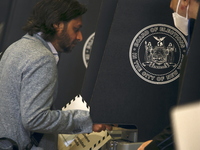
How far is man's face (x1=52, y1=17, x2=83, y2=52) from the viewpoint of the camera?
204 cm

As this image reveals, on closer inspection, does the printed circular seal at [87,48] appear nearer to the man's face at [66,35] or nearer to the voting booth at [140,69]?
the man's face at [66,35]

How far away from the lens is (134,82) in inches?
75.6

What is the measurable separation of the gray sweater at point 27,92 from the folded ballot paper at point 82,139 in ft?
1.11

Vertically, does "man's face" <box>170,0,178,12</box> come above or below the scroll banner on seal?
above

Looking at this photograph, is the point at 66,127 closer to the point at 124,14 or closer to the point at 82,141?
the point at 82,141

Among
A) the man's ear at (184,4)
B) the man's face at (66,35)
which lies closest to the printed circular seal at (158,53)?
the man's ear at (184,4)

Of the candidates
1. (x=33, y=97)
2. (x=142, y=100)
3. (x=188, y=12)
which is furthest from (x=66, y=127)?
(x=188, y=12)

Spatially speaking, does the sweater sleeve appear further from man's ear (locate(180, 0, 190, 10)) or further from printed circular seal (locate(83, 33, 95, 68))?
printed circular seal (locate(83, 33, 95, 68))

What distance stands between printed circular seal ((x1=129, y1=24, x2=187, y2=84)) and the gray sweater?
0.40 m

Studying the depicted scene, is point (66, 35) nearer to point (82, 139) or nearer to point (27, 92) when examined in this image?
point (27, 92)

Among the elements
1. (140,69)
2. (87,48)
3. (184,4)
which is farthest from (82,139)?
(184,4)

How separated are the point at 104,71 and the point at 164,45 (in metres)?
0.30

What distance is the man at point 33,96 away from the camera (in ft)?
5.67

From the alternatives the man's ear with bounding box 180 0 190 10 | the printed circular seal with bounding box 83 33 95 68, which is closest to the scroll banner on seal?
the man's ear with bounding box 180 0 190 10
